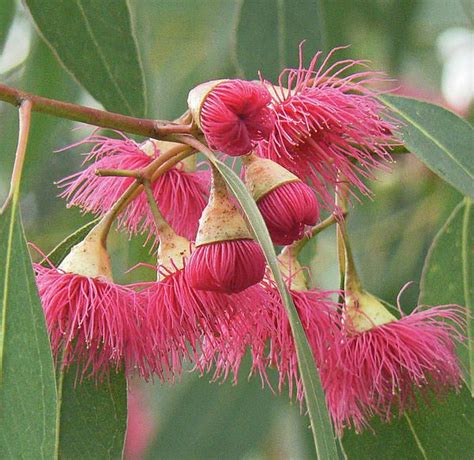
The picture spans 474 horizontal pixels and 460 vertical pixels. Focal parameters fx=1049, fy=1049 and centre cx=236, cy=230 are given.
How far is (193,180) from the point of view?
4.79 feet

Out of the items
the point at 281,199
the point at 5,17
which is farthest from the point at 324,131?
the point at 5,17

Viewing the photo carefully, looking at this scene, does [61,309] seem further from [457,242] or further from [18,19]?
[18,19]

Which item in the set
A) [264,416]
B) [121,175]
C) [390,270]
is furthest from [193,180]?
[390,270]

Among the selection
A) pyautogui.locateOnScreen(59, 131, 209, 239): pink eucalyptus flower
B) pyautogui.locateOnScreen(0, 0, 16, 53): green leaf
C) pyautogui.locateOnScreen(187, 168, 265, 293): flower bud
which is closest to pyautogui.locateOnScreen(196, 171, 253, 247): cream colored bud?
pyautogui.locateOnScreen(187, 168, 265, 293): flower bud

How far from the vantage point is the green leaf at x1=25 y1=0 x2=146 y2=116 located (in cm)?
164

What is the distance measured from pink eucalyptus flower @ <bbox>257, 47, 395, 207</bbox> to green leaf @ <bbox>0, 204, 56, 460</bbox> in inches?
13.4

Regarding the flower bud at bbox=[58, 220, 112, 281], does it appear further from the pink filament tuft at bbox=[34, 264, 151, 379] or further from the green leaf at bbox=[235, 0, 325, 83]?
the green leaf at bbox=[235, 0, 325, 83]

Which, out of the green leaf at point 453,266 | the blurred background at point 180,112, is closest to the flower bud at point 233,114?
the green leaf at point 453,266

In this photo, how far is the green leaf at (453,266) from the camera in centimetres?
165

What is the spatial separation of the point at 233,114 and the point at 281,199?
0.12 metres

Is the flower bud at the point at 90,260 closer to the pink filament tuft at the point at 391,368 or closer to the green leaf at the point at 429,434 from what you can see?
the pink filament tuft at the point at 391,368

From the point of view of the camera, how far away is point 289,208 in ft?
3.97

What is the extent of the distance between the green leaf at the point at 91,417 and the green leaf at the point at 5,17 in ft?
3.32

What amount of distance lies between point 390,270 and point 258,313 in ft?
4.39
